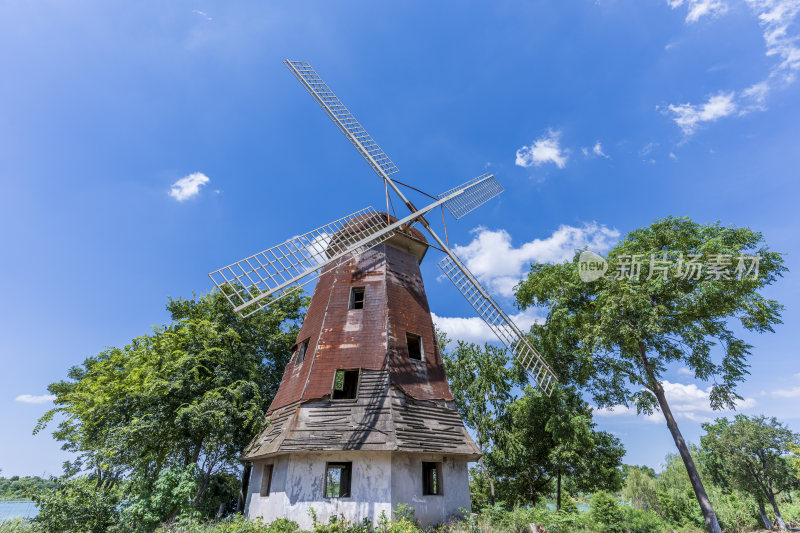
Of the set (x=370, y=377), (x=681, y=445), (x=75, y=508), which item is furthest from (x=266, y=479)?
(x=681, y=445)

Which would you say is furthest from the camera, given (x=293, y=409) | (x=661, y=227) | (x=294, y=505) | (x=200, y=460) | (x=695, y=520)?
(x=695, y=520)

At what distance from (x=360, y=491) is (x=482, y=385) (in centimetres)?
1357

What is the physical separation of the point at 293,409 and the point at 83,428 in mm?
11031

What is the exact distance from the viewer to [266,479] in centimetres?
1293

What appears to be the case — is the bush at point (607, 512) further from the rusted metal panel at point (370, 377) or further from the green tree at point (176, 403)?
the green tree at point (176, 403)

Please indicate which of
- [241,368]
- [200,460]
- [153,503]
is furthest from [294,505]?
[241,368]

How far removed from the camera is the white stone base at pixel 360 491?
34.3 feet

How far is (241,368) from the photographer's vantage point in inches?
698

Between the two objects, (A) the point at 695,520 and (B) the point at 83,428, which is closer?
(B) the point at 83,428

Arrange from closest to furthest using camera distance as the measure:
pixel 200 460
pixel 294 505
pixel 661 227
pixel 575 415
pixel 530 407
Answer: pixel 294 505 → pixel 200 460 → pixel 661 227 → pixel 575 415 → pixel 530 407

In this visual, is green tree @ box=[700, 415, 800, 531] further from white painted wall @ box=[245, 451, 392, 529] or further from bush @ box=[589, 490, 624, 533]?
white painted wall @ box=[245, 451, 392, 529]

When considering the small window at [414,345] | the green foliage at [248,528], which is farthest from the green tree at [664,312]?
the green foliage at [248,528]

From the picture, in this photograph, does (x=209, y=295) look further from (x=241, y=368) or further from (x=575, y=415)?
(x=575, y=415)

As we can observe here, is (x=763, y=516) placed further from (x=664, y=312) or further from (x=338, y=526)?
(x=338, y=526)
